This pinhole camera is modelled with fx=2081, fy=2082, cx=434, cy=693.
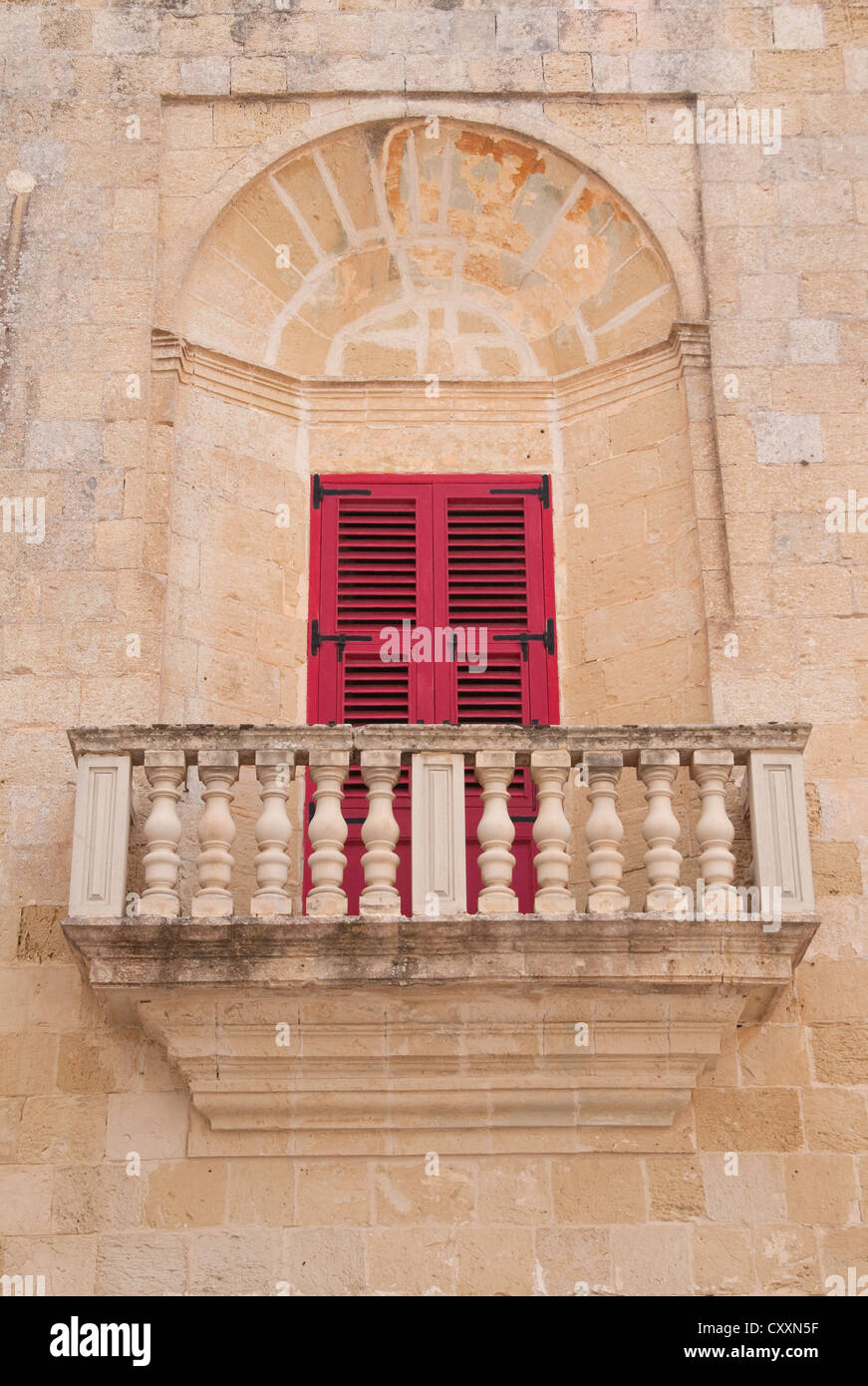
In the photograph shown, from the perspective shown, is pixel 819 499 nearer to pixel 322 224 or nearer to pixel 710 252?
pixel 710 252

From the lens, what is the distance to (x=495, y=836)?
8.85m

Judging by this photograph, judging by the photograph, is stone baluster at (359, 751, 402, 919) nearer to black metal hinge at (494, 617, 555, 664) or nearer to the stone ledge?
the stone ledge

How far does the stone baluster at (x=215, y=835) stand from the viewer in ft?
28.5

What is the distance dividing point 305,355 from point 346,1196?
16.0 ft

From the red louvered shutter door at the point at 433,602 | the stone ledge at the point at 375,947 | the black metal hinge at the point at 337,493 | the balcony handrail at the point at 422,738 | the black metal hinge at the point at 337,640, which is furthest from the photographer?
the black metal hinge at the point at 337,493

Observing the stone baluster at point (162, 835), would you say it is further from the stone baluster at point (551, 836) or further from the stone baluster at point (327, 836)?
the stone baluster at point (551, 836)

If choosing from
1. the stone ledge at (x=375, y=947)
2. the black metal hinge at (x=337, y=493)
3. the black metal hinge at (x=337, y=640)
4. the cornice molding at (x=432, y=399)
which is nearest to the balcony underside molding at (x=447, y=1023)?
the stone ledge at (x=375, y=947)

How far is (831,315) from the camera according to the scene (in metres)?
10.7

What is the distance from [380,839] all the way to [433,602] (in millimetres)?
2108

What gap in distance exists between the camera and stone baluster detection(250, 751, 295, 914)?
8703 mm

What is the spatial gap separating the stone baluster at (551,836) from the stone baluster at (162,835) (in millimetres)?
1526

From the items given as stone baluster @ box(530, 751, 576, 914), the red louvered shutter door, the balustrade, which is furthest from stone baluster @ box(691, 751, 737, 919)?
the red louvered shutter door

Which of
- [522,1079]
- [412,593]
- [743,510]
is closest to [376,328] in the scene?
[412,593]

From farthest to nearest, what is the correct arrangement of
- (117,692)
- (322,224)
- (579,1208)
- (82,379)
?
(322,224) < (82,379) < (117,692) < (579,1208)
